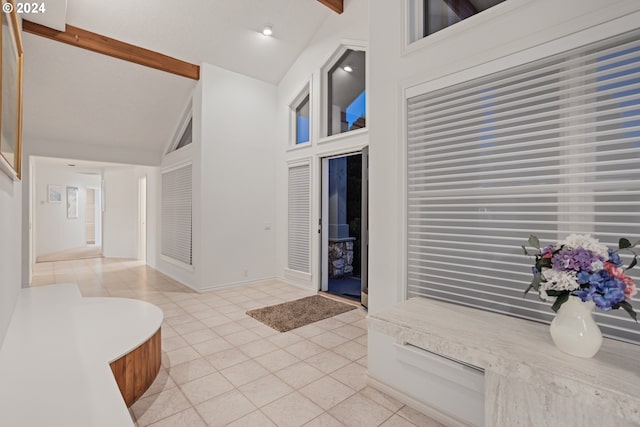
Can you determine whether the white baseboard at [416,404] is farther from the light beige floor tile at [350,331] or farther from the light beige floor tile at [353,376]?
the light beige floor tile at [350,331]

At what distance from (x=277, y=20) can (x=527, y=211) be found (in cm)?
423

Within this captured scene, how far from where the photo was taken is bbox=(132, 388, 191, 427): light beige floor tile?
6.19ft

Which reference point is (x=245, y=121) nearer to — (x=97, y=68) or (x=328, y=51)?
(x=328, y=51)

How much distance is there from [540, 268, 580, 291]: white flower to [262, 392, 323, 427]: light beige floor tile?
60.4 inches

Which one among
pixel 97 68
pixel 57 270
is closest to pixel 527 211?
pixel 97 68

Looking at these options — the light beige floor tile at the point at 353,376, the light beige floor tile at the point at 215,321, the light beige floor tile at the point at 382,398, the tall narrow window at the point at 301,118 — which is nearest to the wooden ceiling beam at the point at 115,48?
the tall narrow window at the point at 301,118

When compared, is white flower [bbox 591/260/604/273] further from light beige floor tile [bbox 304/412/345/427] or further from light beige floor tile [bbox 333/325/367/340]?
light beige floor tile [bbox 333/325/367/340]

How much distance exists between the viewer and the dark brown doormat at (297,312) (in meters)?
3.48

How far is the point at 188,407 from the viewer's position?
6.53 ft

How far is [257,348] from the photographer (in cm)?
286

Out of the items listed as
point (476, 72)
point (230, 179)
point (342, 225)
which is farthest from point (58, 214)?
point (476, 72)

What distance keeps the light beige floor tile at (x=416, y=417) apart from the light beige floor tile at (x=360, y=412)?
9 centimetres

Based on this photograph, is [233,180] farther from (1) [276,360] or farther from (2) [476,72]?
(2) [476,72]

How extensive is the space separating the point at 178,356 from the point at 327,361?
131cm
